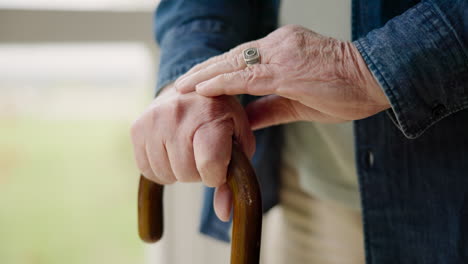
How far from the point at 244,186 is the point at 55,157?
0.88 metres

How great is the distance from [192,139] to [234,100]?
85 mm

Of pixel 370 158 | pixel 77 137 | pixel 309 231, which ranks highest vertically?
pixel 77 137

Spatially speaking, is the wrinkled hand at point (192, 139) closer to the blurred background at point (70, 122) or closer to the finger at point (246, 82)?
the finger at point (246, 82)

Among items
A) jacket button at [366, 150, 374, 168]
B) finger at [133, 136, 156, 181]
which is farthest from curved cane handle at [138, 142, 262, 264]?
jacket button at [366, 150, 374, 168]

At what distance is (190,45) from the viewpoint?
717 mm

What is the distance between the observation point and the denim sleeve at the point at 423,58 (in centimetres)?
49

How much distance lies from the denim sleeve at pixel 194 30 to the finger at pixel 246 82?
5.3 inches

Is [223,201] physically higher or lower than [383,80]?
lower

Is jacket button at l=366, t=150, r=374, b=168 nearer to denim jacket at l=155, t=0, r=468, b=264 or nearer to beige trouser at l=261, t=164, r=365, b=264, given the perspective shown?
denim jacket at l=155, t=0, r=468, b=264

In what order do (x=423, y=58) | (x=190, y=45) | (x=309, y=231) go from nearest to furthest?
1. (x=423, y=58)
2. (x=190, y=45)
3. (x=309, y=231)

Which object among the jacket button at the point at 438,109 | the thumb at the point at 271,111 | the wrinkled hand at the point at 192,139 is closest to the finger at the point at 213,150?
the wrinkled hand at the point at 192,139

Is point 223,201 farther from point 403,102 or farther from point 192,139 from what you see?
point 403,102

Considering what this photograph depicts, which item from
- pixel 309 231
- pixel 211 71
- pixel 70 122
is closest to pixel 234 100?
pixel 211 71

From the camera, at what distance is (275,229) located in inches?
38.7
